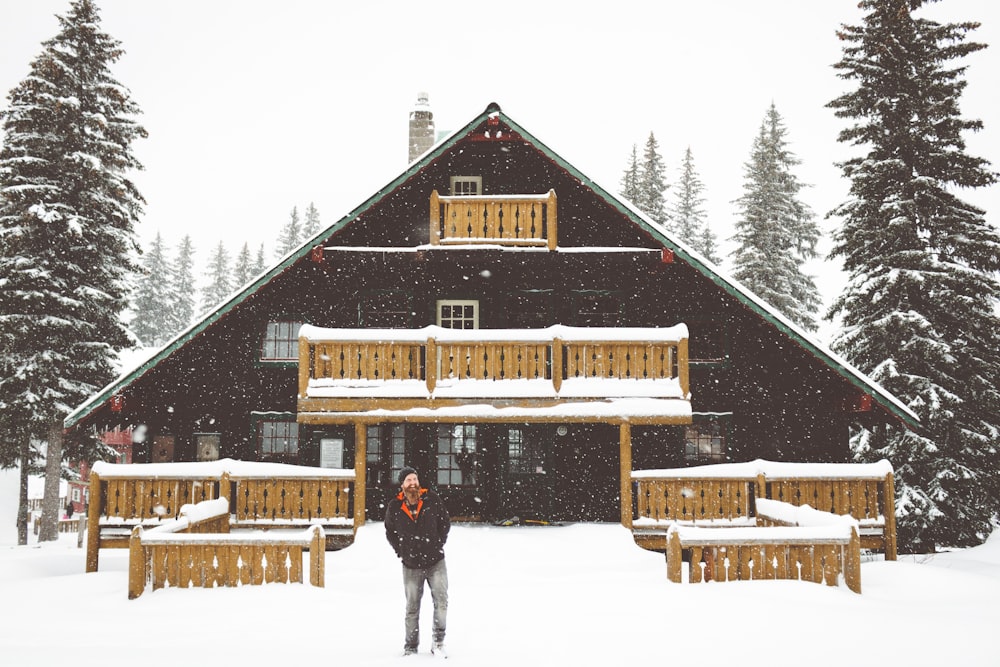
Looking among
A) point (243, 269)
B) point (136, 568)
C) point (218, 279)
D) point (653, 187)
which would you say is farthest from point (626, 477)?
point (218, 279)

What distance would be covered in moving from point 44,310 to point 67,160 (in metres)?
4.51

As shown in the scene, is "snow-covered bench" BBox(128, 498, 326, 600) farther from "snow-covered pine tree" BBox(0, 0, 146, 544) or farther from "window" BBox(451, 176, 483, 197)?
"snow-covered pine tree" BBox(0, 0, 146, 544)

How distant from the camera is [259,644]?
7.65 m

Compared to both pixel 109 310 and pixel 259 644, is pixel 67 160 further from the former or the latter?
pixel 259 644

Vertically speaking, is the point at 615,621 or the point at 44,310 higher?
the point at 44,310

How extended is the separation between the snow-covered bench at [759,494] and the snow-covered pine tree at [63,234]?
17.4 metres

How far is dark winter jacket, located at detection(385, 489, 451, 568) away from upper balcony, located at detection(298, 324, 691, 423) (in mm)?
6576

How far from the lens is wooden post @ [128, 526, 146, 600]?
9727mm

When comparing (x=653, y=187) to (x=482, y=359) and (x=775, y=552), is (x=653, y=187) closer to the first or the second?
(x=482, y=359)

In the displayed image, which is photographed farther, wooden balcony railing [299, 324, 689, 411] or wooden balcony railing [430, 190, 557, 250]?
wooden balcony railing [430, 190, 557, 250]

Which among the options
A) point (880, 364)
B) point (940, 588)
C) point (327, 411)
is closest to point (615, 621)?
point (940, 588)

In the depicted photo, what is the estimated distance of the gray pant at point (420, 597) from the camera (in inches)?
285

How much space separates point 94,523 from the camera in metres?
13.3

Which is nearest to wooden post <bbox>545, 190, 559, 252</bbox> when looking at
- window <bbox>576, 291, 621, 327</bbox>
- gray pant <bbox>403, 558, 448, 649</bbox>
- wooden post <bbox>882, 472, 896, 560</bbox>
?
window <bbox>576, 291, 621, 327</bbox>
